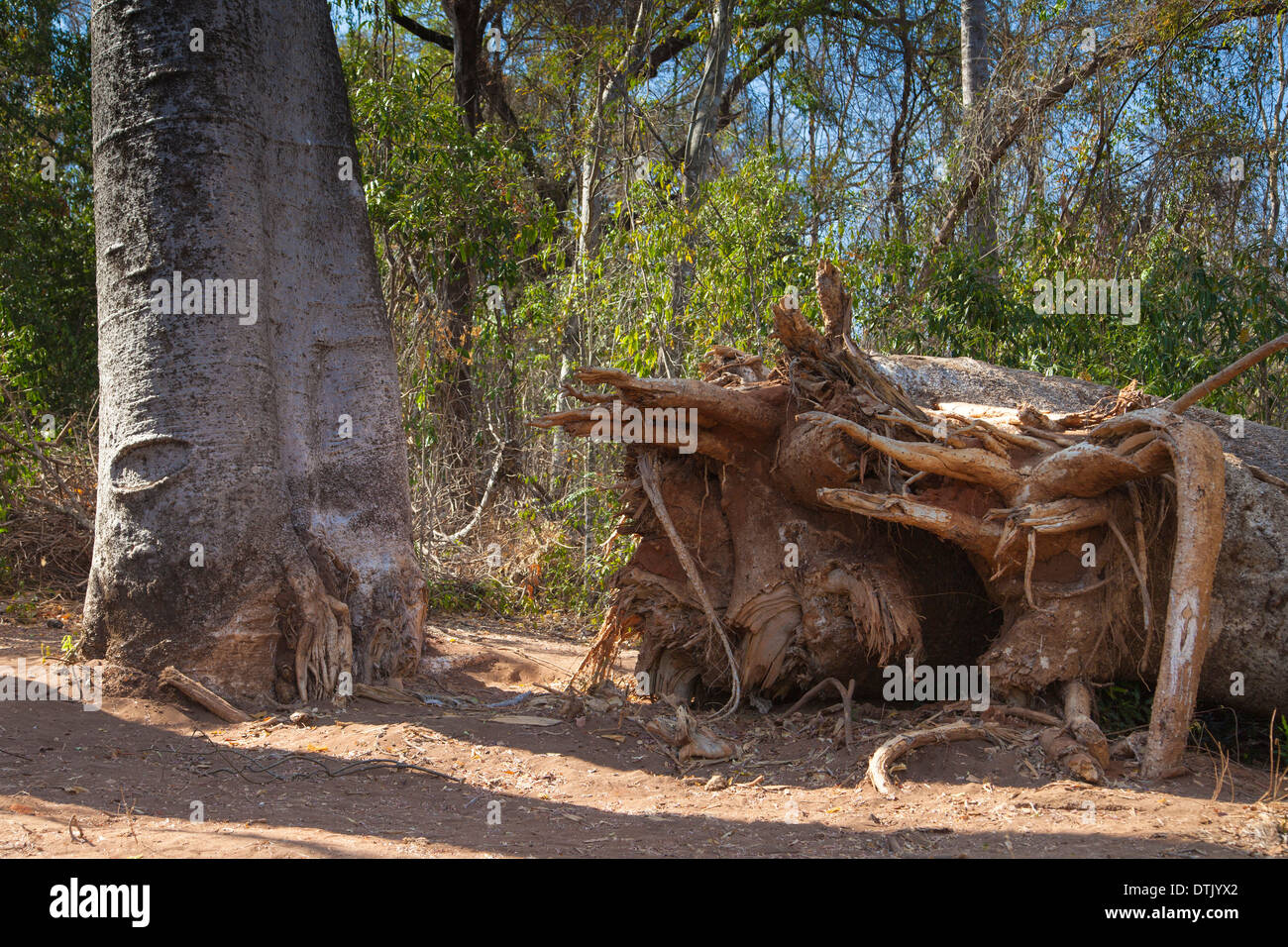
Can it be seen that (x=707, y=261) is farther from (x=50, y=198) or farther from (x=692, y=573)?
(x=50, y=198)

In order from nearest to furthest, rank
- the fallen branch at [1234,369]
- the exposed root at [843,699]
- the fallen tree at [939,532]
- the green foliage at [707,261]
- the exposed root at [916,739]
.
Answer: the exposed root at [916,739] < the fallen tree at [939,532] < the fallen branch at [1234,369] < the exposed root at [843,699] < the green foliage at [707,261]

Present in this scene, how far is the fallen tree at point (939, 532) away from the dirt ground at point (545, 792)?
42 cm

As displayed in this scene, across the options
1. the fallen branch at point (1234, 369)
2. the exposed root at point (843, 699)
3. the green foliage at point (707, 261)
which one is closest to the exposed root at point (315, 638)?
the exposed root at point (843, 699)

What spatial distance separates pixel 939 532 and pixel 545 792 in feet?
7.67

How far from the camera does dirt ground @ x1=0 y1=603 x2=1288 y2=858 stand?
348 cm

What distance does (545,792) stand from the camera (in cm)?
433

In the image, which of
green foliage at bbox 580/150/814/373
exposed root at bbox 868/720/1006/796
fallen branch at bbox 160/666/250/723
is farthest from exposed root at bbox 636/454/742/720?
fallen branch at bbox 160/666/250/723

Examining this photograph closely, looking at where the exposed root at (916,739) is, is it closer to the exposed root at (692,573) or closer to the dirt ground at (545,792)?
the dirt ground at (545,792)

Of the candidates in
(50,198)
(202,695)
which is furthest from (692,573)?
(50,198)

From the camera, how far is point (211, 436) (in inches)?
199

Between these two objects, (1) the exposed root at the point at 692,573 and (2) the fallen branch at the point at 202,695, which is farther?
(1) the exposed root at the point at 692,573

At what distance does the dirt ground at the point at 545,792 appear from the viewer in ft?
11.4

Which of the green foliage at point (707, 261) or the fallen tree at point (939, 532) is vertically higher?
the green foliage at point (707, 261)

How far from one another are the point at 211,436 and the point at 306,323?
3.10 feet
